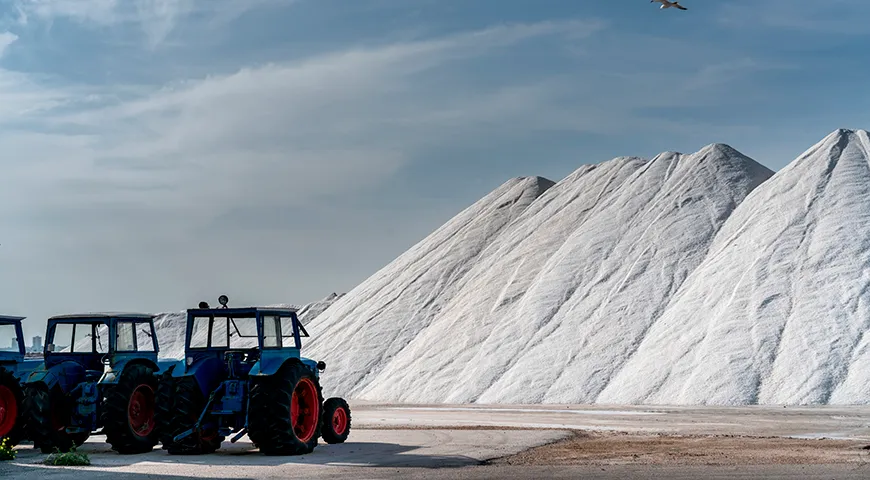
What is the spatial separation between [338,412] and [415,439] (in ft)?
7.42

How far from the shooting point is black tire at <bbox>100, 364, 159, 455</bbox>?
18.0 metres

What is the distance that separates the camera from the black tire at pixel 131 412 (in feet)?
59.2

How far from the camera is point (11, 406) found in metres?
19.5

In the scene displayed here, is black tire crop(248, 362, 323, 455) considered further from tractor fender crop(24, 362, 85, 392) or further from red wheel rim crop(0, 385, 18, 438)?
red wheel rim crop(0, 385, 18, 438)

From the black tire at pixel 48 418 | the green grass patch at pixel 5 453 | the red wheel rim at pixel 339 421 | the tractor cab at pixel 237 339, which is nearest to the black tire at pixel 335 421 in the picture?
the red wheel rim at pixel 339 421

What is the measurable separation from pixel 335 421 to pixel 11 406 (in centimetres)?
650

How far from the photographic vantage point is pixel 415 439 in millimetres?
21516

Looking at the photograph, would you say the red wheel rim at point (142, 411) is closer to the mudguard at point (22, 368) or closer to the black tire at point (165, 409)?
the black tire at point (165, 409)

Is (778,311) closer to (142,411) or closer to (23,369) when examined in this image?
(142,411)

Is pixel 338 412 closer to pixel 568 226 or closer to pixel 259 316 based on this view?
pixel 259 316

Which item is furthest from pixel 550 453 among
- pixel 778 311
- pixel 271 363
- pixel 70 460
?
pixel 778 311

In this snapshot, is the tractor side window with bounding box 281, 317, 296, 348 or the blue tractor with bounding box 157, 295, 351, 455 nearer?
the blue tractor with bounding box 157, 295, 351, 455

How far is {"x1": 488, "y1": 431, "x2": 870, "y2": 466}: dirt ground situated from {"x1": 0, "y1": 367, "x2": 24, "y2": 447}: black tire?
976cm

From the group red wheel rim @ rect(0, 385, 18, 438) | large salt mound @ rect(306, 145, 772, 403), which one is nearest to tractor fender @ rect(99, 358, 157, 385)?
red wheel rim @ rect(0, 385, 18, 438)
